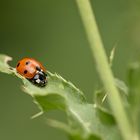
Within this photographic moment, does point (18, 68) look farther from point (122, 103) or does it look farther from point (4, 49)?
point (4, 49)

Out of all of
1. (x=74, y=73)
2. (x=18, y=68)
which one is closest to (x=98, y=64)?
(x=18, y=68)

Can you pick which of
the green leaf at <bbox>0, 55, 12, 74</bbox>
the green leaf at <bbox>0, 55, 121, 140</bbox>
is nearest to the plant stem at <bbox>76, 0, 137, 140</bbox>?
the green leaf at <bbox>0, 55, 121, 140</bbox>

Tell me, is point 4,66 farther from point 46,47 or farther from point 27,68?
point 46,47

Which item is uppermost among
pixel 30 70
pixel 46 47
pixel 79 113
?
pixel 79 113

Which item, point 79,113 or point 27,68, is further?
point 27,68

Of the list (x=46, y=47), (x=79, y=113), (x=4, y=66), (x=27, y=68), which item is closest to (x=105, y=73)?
(x=79, y=113)

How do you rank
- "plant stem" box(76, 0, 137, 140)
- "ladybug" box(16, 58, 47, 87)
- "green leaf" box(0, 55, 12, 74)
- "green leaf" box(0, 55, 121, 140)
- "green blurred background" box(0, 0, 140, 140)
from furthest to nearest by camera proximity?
"green blurred background" box(0, 0, 140, 140)
"ladybug" box(16, 58, 47, 87)
"green leaf" box(0, 55, 12, 74)
"green leaf" box(0, 55, 121, 140)
"plant stem" box(76, 0, 137, 140)

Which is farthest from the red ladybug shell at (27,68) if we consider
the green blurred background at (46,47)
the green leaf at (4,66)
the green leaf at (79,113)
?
the green blurred background at (46,47)

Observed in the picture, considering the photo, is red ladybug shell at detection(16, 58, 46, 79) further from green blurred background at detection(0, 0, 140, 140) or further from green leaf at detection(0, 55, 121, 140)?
green blurred background at detection(0, 0, 140, 140)
